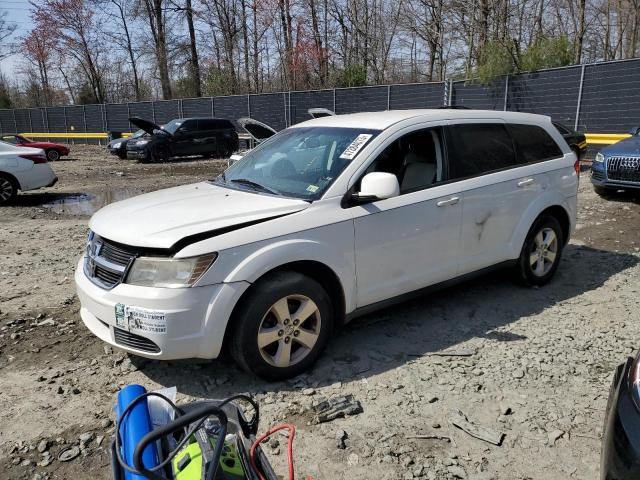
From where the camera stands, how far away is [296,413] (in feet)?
10.6

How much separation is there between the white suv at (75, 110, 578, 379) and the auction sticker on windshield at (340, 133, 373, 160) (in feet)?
0.04

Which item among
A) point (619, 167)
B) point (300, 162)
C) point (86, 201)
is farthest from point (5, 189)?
point (619, 167)

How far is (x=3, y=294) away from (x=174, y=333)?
308 cm

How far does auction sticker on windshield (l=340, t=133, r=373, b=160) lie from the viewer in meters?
3.90

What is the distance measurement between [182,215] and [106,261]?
568mm

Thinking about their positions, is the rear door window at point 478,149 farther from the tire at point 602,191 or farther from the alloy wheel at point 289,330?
the tire at point 602,191

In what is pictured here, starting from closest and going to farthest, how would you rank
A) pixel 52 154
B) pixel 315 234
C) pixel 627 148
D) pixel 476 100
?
1. pixel 315 234
2. pixel 627 148
3. pixel 476 100
4. pixel 52 154

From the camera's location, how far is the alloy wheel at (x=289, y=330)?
11.1 ft

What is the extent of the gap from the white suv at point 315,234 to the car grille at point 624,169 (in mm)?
4694

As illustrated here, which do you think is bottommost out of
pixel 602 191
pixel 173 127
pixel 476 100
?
pixel 602 191

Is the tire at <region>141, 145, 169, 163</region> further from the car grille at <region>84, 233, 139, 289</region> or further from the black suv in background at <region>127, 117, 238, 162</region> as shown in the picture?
the car grille at <region>84, 233, 139, 289</region>

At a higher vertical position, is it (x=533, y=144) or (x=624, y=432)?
(x=533, y=144)

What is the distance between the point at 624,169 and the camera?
9039mm

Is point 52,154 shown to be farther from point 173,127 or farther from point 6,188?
point 6,188
